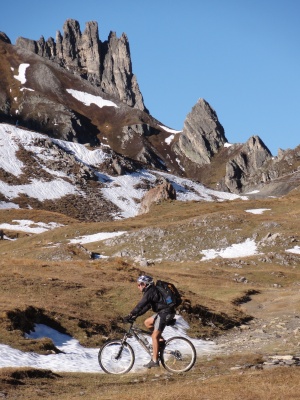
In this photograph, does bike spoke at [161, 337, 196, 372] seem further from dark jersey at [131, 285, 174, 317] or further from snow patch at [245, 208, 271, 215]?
snow patch at [245, 208, 271, 215]

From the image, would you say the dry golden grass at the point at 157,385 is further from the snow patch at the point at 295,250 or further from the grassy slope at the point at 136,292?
the snow patch at the point at 295,250

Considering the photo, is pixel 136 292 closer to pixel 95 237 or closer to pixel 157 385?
pixel 157 385

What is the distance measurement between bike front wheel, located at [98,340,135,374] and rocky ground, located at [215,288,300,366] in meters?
4.31

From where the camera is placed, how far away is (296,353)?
16.8 m

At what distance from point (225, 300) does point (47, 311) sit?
17946mm

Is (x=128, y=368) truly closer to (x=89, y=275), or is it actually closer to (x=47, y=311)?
(x=47, y=311)

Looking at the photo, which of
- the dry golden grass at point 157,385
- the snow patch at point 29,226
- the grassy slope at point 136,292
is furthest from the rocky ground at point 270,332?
the snow patch at point 29,226

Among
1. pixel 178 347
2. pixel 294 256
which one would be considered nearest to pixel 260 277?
pixel 294 256

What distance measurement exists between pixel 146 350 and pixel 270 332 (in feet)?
36.6

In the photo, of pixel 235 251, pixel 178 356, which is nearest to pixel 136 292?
pixel 178 356

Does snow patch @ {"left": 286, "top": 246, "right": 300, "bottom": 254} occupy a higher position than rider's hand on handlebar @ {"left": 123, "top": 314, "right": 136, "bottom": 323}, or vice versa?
snow patch @ {"left": 286, "top": 246, "right": 300, "bottom": 254}

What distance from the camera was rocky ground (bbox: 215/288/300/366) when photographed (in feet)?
57.4

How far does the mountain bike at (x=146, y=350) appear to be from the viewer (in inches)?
580

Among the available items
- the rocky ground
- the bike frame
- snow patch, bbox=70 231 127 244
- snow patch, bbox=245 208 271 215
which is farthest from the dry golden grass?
snow patch, bbox=245 208 271 215
